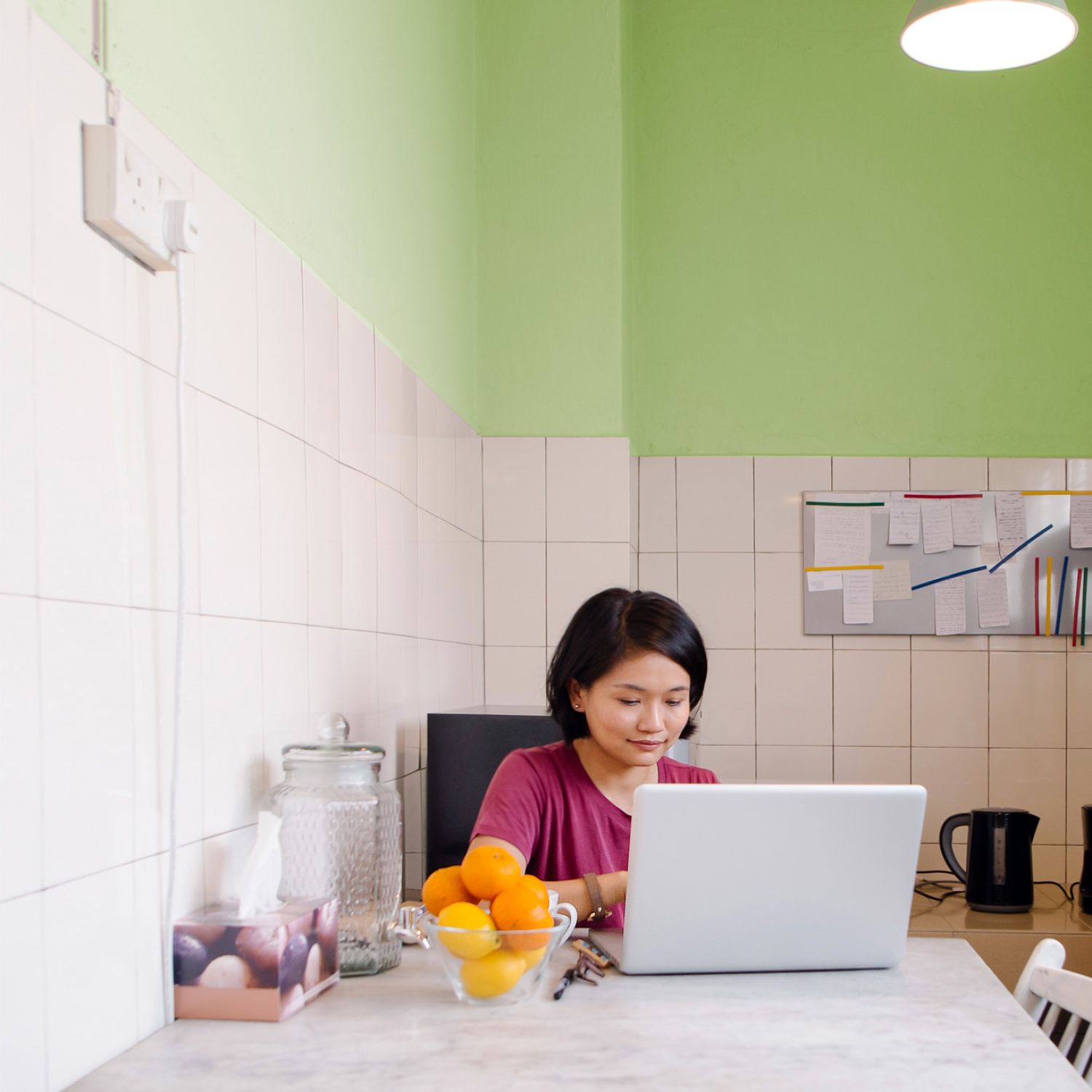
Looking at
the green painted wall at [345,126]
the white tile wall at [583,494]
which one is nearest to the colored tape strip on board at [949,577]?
the white tile wall at [583,494]

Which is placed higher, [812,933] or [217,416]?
[217,416]

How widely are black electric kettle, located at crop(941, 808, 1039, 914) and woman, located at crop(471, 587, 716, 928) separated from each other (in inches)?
52.3

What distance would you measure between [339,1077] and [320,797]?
0.45 m


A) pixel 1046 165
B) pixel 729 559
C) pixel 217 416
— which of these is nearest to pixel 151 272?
pixel 217 416

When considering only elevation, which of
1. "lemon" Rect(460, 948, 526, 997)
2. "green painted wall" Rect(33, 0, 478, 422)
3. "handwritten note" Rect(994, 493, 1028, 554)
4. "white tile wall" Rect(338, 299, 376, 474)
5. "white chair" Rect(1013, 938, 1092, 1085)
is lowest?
"white chair" Rect(1013, 938, 1092, 1085)

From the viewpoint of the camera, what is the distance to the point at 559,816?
179 cm

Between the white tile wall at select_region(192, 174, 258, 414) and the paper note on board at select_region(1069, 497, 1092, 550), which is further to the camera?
the paper note on board at select_region(1069, 497, 1092, 550)

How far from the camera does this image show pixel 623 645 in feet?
5.74

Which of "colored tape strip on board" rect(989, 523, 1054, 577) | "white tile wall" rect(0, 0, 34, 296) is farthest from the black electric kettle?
"white tile wall" rect(0, 0, 34, 296)

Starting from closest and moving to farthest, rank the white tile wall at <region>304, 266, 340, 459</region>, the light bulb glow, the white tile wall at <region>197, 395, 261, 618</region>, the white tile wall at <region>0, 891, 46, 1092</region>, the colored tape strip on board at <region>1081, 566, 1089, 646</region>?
the white tile wall at <region>0, 891, 46, 1092</region>
the white tile wall at <region>197, 395, 261, 618</region>
the white tile wall at <region>304, 266, 340, 459</region>
the light bulb glow
the colored tape strip on board at <region>1081, 566, 1089, 646</region>

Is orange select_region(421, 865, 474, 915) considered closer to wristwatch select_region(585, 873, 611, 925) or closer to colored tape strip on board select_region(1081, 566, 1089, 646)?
wristwatch select_region(585, 873, 611, 925)

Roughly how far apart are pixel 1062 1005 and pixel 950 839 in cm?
154

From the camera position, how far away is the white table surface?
992 millimetres

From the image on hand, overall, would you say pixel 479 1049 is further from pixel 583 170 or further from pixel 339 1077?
pixel 583 170
